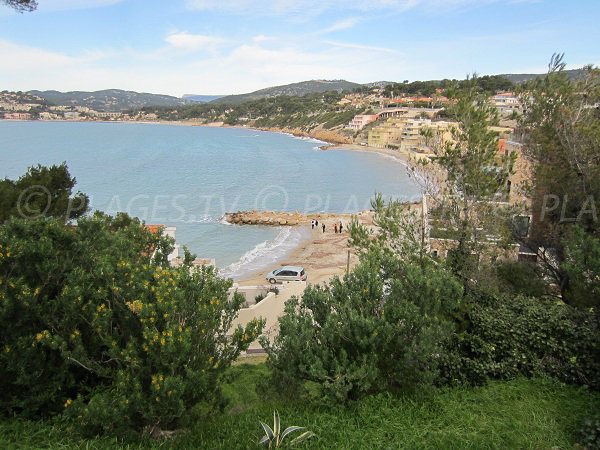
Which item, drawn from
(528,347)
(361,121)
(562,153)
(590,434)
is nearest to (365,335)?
(590,434)

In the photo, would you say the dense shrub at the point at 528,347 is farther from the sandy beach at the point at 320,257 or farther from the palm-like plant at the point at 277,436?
the sandy beach at the point at 320,257

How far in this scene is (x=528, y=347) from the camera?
7520 millimetres

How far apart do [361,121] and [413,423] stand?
387ft

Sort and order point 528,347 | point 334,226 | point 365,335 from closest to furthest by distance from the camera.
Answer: point 365,335, point 528,347, point 334,226

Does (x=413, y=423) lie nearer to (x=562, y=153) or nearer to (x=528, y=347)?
(x=528, y=347)

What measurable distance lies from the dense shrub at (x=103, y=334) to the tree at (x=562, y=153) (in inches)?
276

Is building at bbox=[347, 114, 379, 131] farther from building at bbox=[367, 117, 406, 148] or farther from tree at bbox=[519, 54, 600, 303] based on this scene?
tree at bbox=[519, 54, 600, 303]

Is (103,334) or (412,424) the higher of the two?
(103,334)

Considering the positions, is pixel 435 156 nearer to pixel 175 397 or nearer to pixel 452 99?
pixel 452 99

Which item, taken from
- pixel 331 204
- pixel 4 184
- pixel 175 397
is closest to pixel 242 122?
pixel 331 204

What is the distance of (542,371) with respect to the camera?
24.1 feet

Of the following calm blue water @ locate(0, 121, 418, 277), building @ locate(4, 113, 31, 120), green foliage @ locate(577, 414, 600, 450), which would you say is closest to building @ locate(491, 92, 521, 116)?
green foliage @ locate(577, 414, 600, 450)

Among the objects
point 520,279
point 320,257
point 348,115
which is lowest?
point 320,257

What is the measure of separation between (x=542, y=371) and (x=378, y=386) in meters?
2.82
